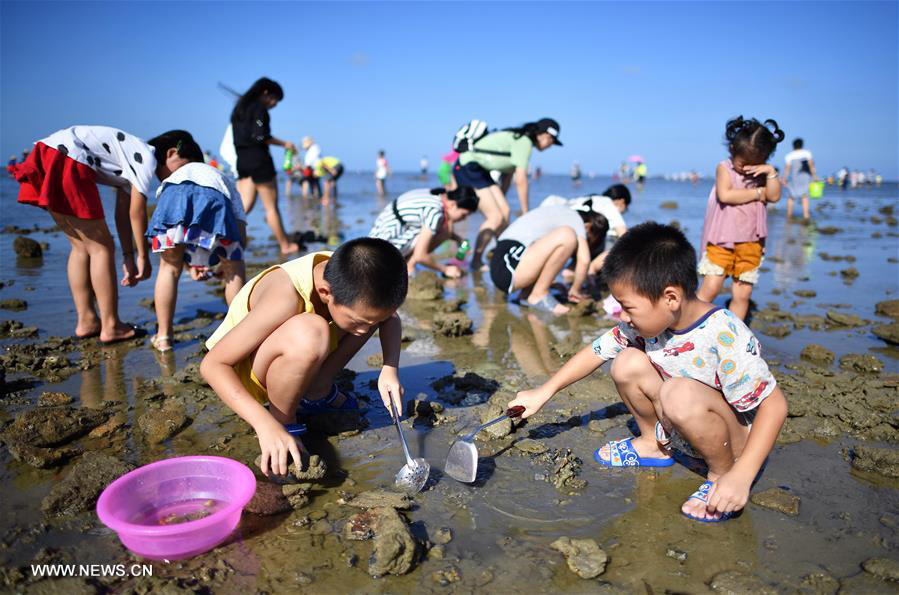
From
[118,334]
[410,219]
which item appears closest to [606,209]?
[410,219]

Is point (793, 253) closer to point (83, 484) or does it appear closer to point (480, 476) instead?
point (480, 476)

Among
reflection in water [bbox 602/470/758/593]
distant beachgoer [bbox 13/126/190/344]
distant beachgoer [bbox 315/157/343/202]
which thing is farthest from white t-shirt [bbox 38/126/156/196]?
distant beachgoer [bbox 315/157/343/202]

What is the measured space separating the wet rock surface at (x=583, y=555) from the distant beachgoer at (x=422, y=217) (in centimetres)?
414

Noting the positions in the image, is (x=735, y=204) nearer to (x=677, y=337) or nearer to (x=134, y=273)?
(x=677, y=337)

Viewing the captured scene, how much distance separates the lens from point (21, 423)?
8.33 ft

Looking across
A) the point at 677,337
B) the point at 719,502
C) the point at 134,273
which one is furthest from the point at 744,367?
the point at 134,273

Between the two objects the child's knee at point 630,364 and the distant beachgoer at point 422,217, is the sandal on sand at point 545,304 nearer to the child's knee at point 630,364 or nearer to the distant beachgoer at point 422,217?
the distant beachgoer at point 422,217

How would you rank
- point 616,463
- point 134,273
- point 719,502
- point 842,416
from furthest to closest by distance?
point 134,273
point 842,416
point 616,463
point 719,502

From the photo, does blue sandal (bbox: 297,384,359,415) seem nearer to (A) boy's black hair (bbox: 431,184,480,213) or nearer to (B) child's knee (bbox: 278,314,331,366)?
(B) child's knee (bbox: 278,314,331,366)

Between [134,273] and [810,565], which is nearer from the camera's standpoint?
[810,565]

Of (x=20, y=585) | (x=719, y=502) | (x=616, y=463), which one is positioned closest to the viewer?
(x=20, y=585)

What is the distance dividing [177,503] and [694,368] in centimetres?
195

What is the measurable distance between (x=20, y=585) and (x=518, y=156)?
19.2 feet

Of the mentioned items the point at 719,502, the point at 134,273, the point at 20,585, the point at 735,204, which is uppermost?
the point at 735,204
